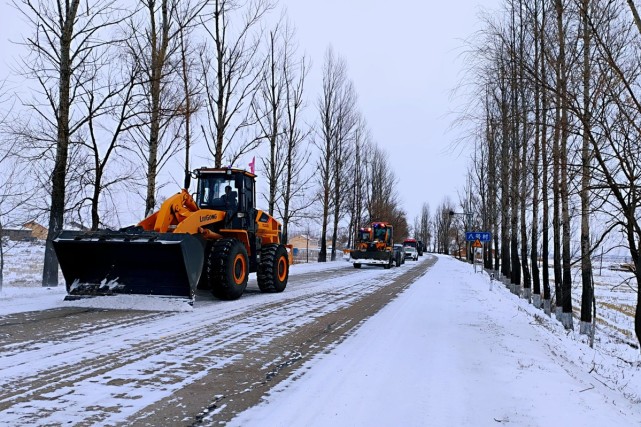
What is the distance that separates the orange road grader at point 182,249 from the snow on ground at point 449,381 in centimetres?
101

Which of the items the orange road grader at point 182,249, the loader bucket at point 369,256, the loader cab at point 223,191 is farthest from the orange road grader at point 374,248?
the loader cab at point 223,191

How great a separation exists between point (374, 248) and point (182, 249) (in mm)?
22027

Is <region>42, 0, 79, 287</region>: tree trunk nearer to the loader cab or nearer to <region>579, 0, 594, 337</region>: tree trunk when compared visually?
the loader cab

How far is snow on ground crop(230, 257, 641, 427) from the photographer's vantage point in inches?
164

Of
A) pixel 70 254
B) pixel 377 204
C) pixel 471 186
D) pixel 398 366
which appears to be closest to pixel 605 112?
pixel 398 366

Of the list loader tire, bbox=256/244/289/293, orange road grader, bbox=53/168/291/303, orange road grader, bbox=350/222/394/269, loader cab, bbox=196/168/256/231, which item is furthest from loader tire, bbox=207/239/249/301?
orange road grader, bbox=350/222/394/269

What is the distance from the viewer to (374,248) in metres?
30.4

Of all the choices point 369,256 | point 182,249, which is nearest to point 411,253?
point 369,256

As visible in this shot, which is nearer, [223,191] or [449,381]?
[449,381]

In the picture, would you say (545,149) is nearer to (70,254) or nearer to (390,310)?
(390,310)

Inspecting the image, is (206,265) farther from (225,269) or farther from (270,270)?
(270,270)

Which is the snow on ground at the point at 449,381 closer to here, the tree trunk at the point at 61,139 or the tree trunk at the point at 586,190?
the tree trunk at the point at 586,190

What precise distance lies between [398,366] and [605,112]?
4412 mm

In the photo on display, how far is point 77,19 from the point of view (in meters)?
12.0
